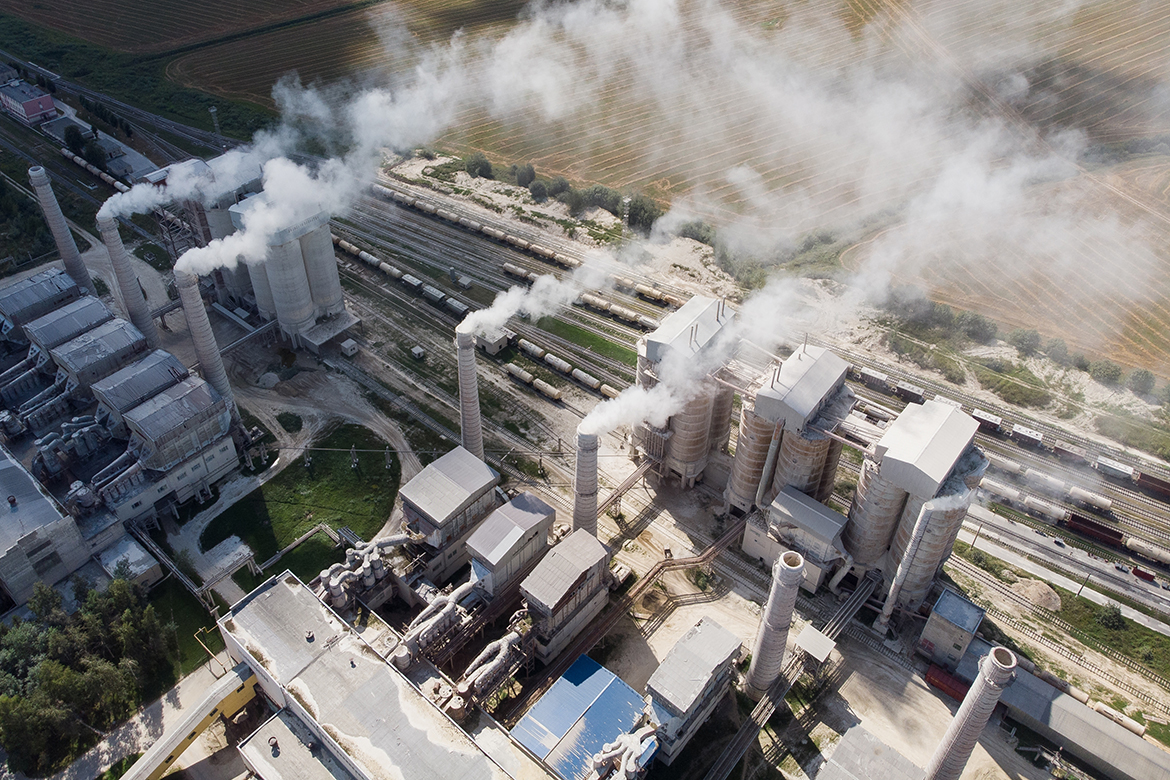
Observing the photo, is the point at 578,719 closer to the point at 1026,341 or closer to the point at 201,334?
the point at 201,334

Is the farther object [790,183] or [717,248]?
[790,183]

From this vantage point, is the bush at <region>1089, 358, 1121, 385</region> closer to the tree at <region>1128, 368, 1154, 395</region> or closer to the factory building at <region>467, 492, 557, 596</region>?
the tree at <region>1128, 368, 1154, 395</region>

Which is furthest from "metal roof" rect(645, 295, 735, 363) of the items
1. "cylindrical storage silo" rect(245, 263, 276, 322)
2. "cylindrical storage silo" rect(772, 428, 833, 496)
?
"cylindrical storage silo" rect(245, 263, 276, 322)

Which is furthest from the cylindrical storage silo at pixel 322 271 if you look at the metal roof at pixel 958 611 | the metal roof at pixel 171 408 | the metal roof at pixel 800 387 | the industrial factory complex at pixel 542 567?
the metal roof at pixel 958 611

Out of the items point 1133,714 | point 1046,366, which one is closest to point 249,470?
point 1133,714

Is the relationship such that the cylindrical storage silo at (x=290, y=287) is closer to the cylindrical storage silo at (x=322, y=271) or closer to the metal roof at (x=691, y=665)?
the cylindrical storage silo at (x=322, y=271)

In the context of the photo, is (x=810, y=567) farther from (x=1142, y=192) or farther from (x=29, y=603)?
(x=1142, y=192)

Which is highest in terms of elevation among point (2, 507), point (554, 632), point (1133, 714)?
point (2, 507)

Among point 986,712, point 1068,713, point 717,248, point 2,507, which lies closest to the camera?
point 986,712
